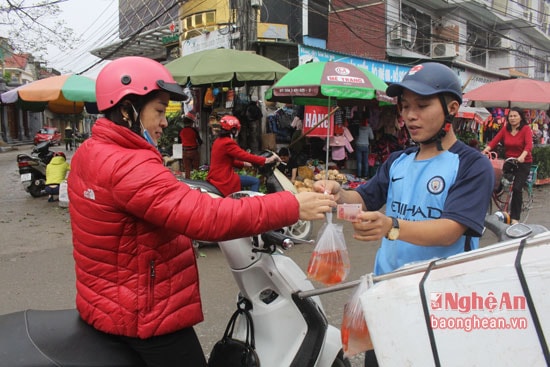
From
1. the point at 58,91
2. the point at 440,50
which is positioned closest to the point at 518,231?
the point at 58,91

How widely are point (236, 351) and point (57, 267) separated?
3921mm

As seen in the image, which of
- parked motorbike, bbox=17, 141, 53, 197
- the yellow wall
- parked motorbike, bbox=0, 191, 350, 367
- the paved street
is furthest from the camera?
the yellow wall

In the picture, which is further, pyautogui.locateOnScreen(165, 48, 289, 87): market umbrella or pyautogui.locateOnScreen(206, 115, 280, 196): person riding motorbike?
pyautogui.locateOnScreen(165, 48, 289, 87): market umbrella

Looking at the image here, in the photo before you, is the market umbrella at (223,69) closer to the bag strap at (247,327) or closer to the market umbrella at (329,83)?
the market umbrella at (329,83)

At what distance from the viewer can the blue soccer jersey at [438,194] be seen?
1.55 metres

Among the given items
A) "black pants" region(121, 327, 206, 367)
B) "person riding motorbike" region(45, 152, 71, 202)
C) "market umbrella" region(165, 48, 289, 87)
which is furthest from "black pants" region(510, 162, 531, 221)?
"person riding motorbike" region(45, 152, 71, 202)

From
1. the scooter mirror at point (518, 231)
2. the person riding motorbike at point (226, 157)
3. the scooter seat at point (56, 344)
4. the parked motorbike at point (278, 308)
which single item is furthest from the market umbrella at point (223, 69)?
the scooter mirror at point (518, 231)

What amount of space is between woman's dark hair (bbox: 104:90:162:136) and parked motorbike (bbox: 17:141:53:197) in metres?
9.06

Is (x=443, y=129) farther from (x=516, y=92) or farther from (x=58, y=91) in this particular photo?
(x=58, y=91)

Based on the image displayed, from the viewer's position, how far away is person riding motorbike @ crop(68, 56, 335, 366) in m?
1.35

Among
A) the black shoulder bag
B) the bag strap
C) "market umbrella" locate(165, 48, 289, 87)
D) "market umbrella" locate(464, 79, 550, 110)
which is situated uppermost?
"market umbrella" locate(165, 48, 289, 87)

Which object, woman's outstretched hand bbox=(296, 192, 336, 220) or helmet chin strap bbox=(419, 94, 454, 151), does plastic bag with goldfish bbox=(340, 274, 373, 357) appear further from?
helmet chin strap bbox=(419, 94, 454, 151)

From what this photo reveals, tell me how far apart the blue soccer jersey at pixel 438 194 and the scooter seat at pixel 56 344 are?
113cm

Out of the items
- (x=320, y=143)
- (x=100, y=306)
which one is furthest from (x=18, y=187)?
(x=100, y=306)
